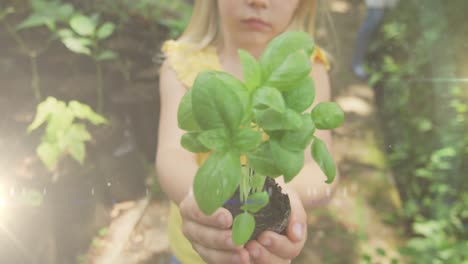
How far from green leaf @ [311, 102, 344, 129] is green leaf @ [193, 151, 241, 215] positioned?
69 mm

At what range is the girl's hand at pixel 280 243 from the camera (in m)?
0.39

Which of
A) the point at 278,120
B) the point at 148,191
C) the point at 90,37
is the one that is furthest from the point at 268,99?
the point at 90,37

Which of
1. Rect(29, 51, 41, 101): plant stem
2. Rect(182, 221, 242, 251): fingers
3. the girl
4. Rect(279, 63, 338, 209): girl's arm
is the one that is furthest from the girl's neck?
Rect(29, 51, 41, 101): plant stem

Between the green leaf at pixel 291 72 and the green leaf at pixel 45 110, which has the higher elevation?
the green leaf at pixel 291 72

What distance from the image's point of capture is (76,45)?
2.49ft

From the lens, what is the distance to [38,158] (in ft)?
2.20

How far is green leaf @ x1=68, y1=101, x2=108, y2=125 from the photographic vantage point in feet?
2.25

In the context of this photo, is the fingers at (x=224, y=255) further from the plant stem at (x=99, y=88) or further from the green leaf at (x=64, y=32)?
the green leaf at (x=64, y=32)

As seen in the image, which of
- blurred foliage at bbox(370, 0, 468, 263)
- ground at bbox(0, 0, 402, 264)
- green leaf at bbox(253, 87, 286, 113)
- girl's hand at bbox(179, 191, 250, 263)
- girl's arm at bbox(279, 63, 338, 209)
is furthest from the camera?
blurred foliage at bbox(370, 0, 468, 263)

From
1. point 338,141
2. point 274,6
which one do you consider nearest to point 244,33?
point 274,6

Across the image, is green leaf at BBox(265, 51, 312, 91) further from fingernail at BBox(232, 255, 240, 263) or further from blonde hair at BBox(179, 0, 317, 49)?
blonde hair at BBox(179, 0, 317, 49)

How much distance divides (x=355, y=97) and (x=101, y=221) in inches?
19.5

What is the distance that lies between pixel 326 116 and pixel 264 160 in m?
0.05

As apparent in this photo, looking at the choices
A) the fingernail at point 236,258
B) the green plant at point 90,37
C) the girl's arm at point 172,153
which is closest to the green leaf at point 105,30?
the green plant at point 90,37
